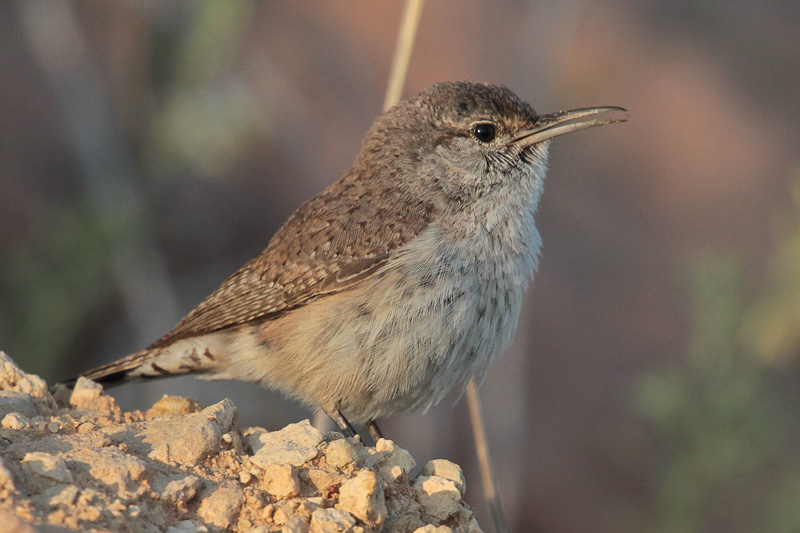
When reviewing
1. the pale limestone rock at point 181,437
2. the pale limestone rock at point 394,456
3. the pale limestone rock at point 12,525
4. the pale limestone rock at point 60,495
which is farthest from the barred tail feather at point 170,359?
the pale limestone rock at point 12,525

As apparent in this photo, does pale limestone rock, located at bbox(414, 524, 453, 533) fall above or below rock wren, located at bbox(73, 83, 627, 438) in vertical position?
below

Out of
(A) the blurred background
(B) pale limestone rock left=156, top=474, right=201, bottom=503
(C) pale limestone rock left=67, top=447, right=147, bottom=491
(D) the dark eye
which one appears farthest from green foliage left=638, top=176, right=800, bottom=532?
(C) pale limestone rock left=67, top=447, right=147, bottom=491

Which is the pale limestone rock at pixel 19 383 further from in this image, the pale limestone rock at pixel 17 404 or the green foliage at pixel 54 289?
the green foliage at pixel 54 289

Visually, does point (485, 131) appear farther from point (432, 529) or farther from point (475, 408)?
point (432, 529)

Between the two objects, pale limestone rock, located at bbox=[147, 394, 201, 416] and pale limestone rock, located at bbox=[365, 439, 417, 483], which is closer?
pale limestone rock, located at bbox=[365, 439, 417, 483]

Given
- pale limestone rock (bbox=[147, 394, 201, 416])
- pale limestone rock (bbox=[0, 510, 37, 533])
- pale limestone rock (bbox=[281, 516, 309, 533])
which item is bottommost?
pale limestone rock (bbox=[147, 394, 201, 416])

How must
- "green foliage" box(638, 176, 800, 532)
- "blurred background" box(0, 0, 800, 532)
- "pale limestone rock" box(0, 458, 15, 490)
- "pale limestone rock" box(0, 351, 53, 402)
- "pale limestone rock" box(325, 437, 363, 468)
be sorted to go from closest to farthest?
"pale limestone rock" box(0, 458, 15, 490)
"pale limestone rock" box(325, 437, 363, 468)
"pale limestone rock" box(0, 351, 53, 402)
"green foliage" box(638, 176, 800, 532)
"blurred background" box(0, 0, 800, 532)

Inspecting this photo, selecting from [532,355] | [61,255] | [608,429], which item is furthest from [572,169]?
[61,255]

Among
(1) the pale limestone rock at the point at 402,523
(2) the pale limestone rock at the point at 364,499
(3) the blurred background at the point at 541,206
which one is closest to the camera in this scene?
(2) the pale limestone rock at the point at 364,499

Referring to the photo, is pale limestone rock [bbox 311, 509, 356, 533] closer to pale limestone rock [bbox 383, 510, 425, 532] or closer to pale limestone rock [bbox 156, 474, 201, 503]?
pale limestone rock [bbox 383, 510, 425, 532]
